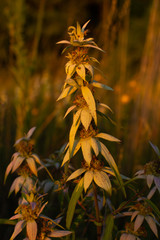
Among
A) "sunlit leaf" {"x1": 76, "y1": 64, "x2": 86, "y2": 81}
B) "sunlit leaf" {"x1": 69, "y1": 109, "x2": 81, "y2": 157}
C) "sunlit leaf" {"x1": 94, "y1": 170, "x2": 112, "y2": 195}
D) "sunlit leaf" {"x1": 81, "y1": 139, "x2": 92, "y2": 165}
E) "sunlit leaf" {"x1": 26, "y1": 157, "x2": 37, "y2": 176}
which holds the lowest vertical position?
"sunlit leaf" {"x1": 94, "y1": 170, "x2": 112, "y2": 195}

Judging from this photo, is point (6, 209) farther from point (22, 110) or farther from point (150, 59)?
point (150, 59)

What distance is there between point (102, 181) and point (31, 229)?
0.21 m

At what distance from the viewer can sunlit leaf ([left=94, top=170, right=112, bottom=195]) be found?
70 cm

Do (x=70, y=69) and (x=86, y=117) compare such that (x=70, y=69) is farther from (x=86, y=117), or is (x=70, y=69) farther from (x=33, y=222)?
(x=33, y=222)

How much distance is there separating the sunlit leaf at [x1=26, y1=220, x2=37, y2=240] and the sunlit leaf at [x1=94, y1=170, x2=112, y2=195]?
189 mm

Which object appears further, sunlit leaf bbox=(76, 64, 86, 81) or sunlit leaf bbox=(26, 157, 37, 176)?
sunlit leaf bbox=(26, 157, 37, 176)

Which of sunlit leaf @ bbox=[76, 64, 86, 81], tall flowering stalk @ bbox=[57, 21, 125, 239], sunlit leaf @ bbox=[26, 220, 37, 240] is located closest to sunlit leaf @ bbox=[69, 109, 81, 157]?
tall flowering stalk @ bbox=[57, 21, 125, 239]

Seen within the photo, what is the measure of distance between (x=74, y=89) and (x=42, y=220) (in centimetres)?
36

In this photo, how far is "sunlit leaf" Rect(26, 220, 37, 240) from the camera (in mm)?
669

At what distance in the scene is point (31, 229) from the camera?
0.69 meters

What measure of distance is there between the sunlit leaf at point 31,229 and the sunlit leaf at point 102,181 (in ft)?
0.62

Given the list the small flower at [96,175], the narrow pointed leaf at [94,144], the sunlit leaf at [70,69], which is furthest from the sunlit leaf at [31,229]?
the sunlit leaf at [70,69]

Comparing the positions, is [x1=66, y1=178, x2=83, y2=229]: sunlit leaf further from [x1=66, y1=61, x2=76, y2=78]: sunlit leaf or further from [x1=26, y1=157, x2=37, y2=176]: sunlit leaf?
[x1=66, y1=61, x2=76, y2=78]: sunlit leaf

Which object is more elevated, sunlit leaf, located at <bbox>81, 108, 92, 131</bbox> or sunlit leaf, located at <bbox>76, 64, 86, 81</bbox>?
sunlit leaf, located at <bbox>76, 64, 86, 81</bbox>
